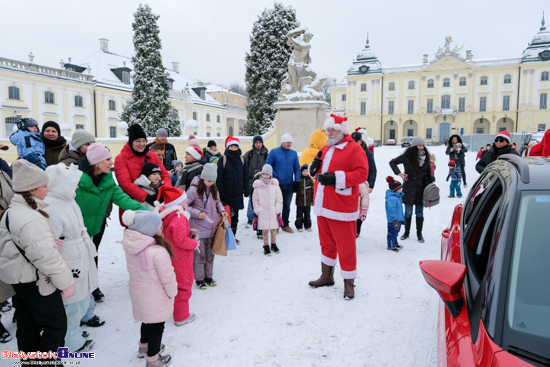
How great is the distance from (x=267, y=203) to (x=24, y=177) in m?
4.13

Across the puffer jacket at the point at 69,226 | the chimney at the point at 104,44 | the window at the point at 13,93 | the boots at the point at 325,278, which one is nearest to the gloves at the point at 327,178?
the boots at the point at 325,278

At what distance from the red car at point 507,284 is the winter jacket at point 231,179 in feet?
15.3

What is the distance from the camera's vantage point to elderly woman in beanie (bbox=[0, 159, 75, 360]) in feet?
8.42

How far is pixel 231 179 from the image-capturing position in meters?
6.53

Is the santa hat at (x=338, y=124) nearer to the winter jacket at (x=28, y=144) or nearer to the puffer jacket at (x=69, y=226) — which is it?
the puffer jacket at (x=69, y=226)

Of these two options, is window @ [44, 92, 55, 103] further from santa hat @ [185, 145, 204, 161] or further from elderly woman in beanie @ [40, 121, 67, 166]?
santa hat @ [185, 145, 204, 161]

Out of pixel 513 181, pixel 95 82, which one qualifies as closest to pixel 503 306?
pixel 513 181

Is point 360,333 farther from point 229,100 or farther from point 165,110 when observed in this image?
point 229,100

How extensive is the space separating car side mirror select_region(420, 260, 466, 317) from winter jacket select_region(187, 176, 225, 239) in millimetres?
3253

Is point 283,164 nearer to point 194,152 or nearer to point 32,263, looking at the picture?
point 194,152

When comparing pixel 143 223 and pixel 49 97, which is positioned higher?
pixel 49 97

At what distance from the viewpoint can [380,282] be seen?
495cm

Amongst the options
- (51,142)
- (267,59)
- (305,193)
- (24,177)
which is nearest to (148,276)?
(24,177)

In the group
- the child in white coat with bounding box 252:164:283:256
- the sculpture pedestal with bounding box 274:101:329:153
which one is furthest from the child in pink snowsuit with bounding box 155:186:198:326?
the sculpture pedestal with bounding box 274:101:329:153
